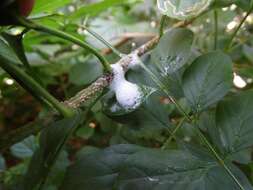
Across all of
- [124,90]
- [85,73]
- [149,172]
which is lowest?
[149,172]

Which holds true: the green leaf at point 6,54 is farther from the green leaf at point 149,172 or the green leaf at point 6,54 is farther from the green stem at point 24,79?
the green leaf at point 149,172

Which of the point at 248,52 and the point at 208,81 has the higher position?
the point at 248,52

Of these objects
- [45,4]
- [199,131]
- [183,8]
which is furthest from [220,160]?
[45,4]

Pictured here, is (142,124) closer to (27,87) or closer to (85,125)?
(27,87)

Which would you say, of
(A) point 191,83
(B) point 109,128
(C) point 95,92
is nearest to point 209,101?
(A) point 191,83

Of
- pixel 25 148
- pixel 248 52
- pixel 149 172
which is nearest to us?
pixel 149 172

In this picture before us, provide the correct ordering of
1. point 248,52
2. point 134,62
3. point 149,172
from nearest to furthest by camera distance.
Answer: point 149,172
point 134,62
point 248,52

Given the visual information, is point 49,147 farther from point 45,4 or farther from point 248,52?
point 248,52

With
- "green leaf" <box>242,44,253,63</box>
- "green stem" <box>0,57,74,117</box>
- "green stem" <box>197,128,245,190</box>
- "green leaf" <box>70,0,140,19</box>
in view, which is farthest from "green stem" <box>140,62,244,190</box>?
"green leaf" <box>242,44,253,63</box>
